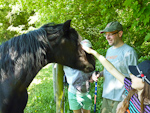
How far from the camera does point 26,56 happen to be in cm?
161

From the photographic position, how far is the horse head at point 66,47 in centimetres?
173

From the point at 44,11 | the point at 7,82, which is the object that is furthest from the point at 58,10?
the point at 7,82

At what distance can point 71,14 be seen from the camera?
5.34 metres

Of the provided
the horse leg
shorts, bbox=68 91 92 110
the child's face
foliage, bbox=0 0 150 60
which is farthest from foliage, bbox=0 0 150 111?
the horse leg

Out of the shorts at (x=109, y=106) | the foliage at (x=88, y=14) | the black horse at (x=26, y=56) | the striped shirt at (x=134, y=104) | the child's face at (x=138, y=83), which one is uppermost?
the foliage at (x=88, y=14)

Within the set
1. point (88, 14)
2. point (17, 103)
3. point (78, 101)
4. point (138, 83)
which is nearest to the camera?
point (138, 83)

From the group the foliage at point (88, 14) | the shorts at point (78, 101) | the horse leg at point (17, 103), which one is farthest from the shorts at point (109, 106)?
the foliage at point (88, 14)

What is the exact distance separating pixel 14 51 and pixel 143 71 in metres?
1.54

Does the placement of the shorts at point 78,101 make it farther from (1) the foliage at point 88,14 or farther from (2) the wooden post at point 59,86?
(1) the foliage at point 88,14

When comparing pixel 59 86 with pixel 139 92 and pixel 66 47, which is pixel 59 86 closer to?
pixel 66 47

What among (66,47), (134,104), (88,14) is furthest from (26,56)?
(88,14)

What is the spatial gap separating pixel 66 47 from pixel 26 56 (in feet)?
1.75

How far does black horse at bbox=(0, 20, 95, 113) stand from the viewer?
1622 mm

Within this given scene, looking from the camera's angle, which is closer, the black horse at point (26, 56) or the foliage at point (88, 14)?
the black horse at point (26, 56)
